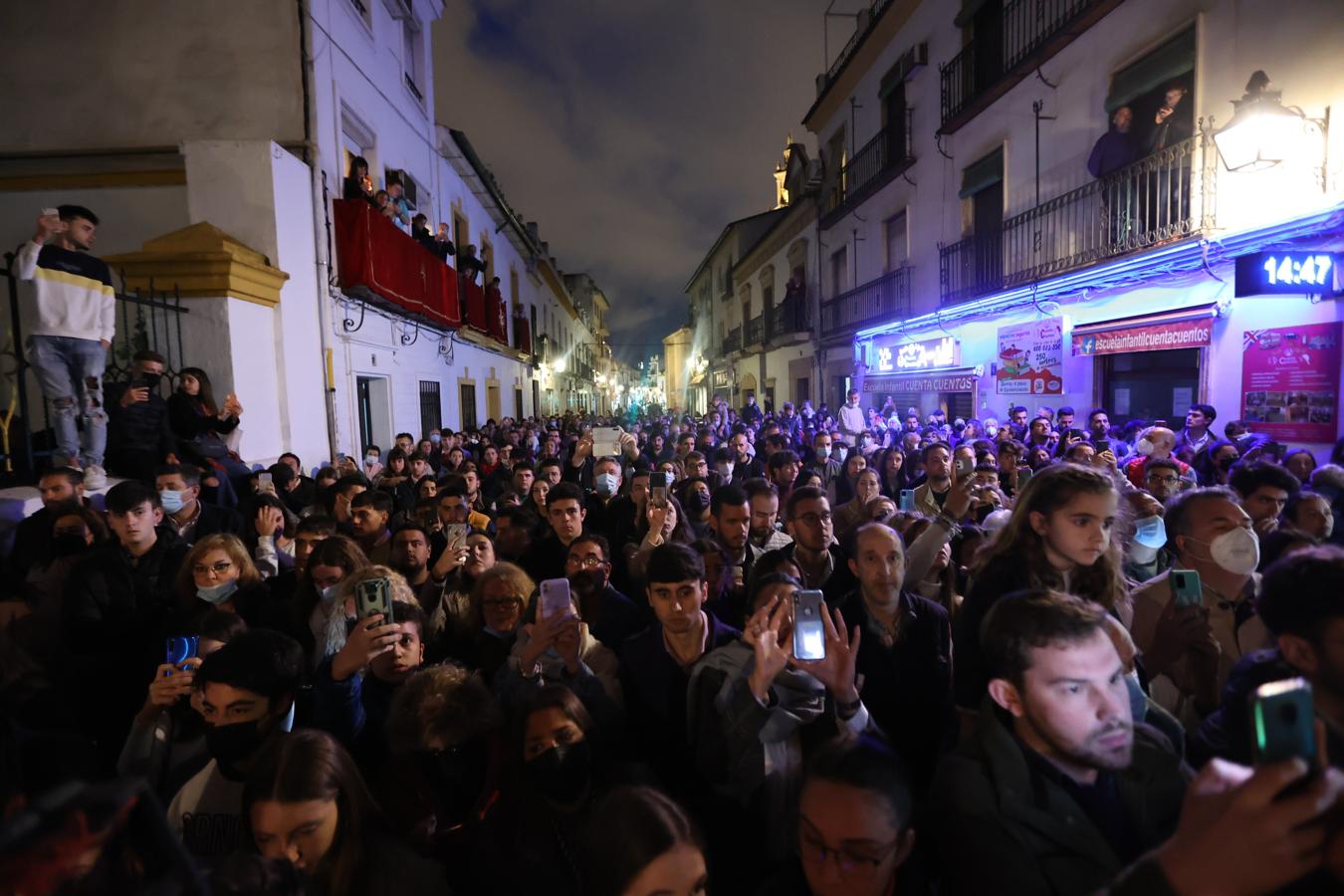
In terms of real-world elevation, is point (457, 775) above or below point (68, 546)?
below

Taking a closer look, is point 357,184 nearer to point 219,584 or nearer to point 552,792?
point 219,584

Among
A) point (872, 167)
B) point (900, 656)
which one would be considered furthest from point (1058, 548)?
point (872, 167)

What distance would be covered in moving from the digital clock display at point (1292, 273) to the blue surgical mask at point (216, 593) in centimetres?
901

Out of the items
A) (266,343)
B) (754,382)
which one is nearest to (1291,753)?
(266,343)

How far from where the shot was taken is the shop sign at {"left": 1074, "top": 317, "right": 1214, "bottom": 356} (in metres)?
8.29

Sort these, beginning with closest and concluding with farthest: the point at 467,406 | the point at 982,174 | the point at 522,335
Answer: the point at 982,174 < the point at 467,406 < the point at 522,335

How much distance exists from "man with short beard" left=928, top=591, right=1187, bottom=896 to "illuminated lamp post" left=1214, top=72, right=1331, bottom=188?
815cm

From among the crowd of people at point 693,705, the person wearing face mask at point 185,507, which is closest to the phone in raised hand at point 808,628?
the crowd of people at point 693,705

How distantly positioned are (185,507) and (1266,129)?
10.5 meters

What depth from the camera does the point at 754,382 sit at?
3072cm

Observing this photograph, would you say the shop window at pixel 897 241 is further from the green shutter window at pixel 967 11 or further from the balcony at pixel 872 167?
the green shutter window at pixel 967 11

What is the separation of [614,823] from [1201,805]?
126 cm

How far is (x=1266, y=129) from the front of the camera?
6875 millimetres

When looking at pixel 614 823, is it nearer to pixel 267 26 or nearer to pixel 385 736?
pixel 385 736
